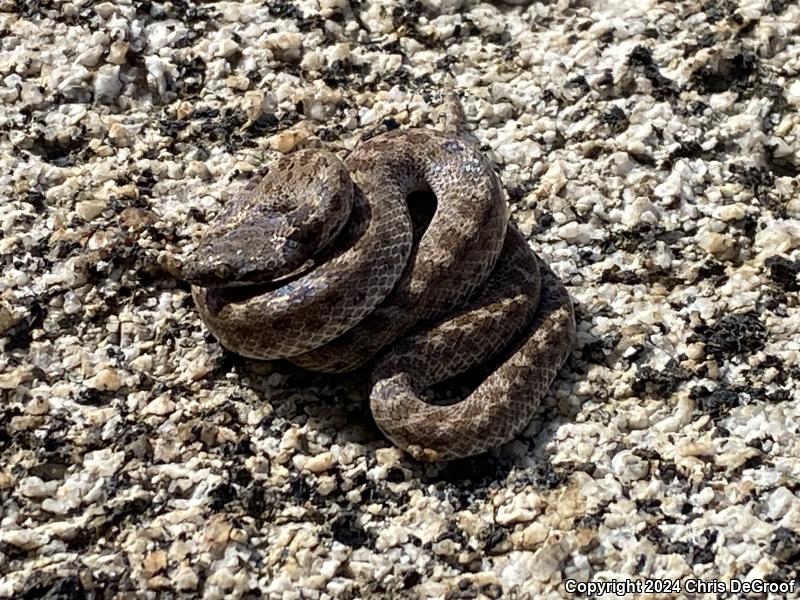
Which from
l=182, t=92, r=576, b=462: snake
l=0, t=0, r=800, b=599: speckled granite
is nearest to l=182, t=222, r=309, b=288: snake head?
l=182, t=92, r=576, b=462: snake

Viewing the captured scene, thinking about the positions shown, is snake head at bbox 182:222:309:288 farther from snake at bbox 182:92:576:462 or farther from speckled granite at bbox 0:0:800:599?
speckled granite at bbox 0:0:800:599

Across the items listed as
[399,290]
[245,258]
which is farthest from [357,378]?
[245,258]

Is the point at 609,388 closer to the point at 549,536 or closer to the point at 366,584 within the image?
the point at 549,536

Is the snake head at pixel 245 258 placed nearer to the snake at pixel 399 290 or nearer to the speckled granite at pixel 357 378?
the snake at pixel 399 290

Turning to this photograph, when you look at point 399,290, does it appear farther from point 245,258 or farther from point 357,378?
point 245,258

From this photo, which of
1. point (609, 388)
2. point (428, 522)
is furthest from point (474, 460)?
point (609, 388)

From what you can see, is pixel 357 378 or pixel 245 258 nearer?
pixel 245 258
